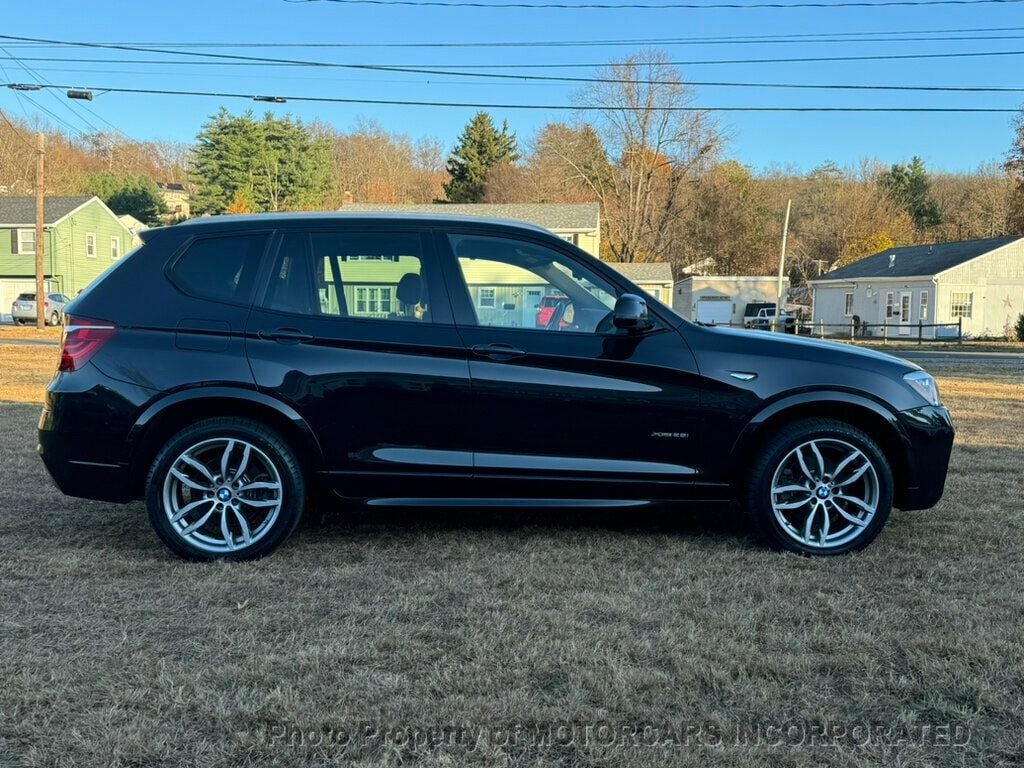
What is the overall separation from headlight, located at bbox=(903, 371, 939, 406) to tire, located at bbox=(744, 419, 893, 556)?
1.27ft

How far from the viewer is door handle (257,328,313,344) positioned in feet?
14.2

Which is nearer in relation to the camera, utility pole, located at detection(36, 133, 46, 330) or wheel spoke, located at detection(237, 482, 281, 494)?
wheel spoke, located at detection(237, 482, 281, 494)

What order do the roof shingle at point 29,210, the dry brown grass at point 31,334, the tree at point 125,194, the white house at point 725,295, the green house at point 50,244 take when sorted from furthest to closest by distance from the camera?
the tree at point 125,194 → the white house at point 725,295 → the green house at point 50,244 → the roof shingle at point 29,210 → the dry brown grass at point 31,334

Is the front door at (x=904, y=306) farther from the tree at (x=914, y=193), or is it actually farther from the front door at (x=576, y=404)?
the front door at (x=576, y=404)

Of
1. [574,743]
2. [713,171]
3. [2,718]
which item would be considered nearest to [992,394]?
[574,743]

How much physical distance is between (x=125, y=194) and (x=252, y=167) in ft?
42.8

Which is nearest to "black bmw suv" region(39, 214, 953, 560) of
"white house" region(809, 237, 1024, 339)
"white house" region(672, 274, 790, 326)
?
"white house" region(809, 237, 1024, 339)

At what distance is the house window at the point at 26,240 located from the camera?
4412 centimetres

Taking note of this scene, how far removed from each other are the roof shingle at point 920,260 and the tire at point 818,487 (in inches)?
1496

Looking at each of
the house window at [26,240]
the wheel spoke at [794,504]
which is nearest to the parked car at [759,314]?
the house window at [26,240]

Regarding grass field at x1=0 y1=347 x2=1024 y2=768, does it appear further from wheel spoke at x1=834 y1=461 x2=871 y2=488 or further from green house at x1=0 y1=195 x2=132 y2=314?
green house at x1=0 y1=195 x2=132 y2=314

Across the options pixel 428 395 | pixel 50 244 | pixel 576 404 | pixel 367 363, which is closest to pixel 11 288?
pixel 50 244

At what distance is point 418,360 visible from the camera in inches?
171

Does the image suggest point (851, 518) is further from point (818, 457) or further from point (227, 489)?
point (227, 489)
